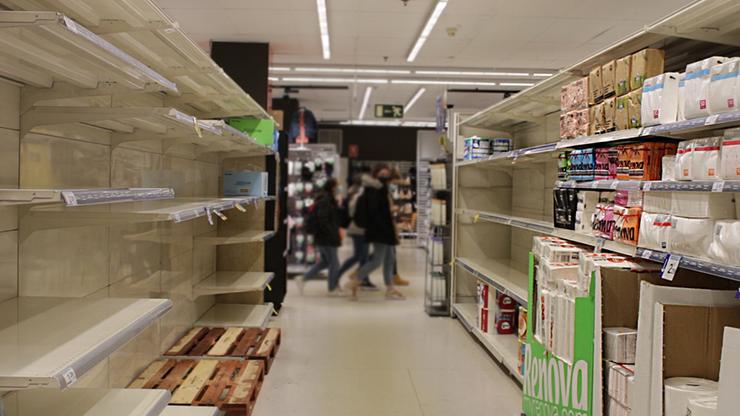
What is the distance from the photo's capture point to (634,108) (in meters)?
2.78

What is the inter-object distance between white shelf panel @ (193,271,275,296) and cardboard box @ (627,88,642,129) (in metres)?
3.49

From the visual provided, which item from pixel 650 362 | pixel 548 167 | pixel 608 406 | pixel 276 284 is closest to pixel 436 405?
pixel 608 406

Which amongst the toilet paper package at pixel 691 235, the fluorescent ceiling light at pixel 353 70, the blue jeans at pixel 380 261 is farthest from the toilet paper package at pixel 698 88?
the fluorescent ceiling light at pixel 353 70

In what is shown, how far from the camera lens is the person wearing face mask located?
8102 mm

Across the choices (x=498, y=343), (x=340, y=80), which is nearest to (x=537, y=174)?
(x=498, y=343)

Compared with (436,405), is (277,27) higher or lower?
higher

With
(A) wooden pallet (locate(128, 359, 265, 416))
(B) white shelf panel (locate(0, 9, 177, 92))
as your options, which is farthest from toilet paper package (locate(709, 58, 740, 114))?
(A) wooden pallet (locate(128, 359, 265, 416))

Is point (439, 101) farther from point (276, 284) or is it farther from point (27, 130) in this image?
point (27, 130)

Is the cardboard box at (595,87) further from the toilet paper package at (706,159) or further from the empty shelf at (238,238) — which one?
the empty shelf at (238,238)

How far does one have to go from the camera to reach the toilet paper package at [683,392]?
87.8 inches

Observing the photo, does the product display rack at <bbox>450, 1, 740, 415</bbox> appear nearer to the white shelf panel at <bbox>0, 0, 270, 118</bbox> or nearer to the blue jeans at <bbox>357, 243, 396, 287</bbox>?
the blue jeans at <bbox>357, 243, 396, 287</bbox>

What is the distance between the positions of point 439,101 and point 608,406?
17.9 feet

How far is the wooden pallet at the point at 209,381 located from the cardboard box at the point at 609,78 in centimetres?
274

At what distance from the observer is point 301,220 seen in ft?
33.6
